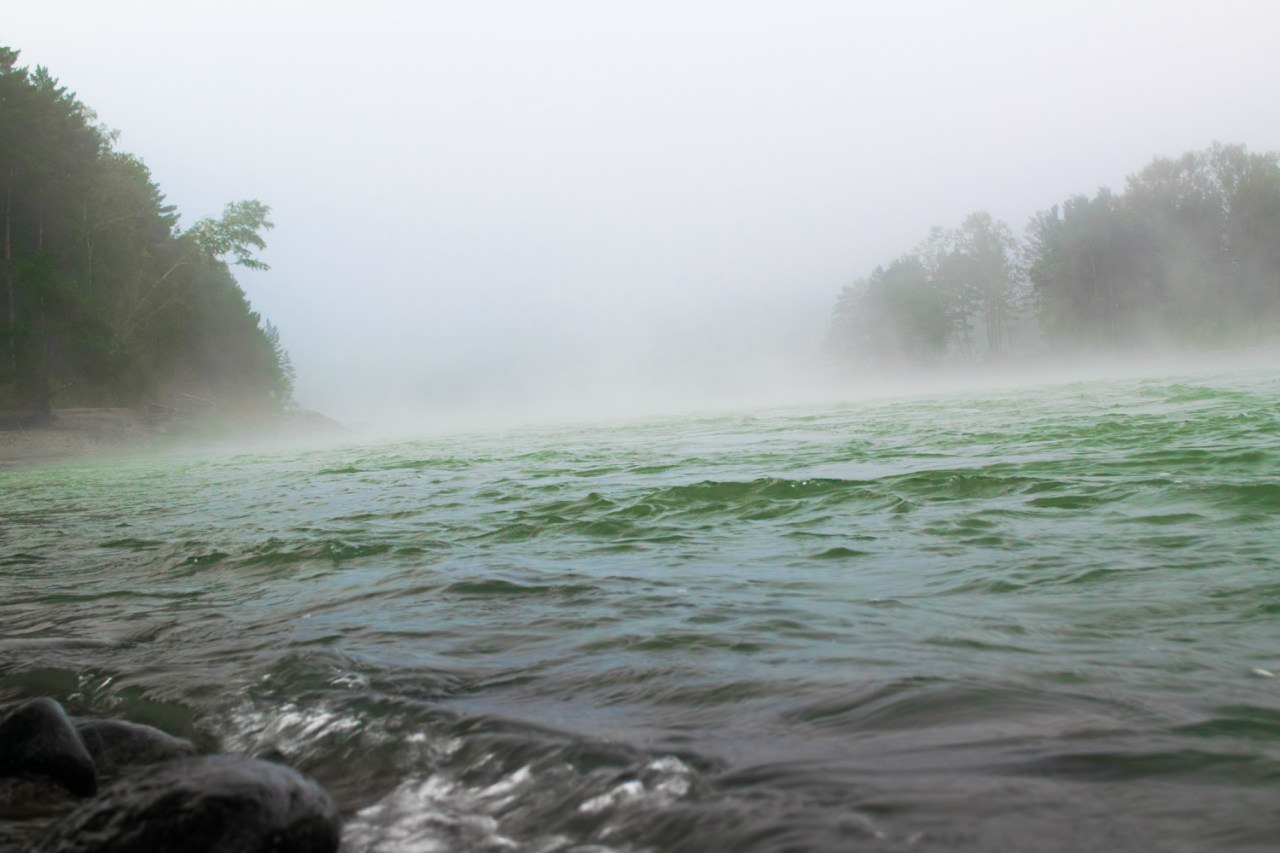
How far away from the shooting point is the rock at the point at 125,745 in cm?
277

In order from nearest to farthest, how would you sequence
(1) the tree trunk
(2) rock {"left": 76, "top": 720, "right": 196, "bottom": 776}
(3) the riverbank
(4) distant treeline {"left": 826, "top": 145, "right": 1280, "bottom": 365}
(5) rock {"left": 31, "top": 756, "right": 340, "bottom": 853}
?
(5) rock {"left": 31, "top": 756, "right": 340, "bottom": 853} → (2) rock {"left": 76, "top": 720, "right": 196, "bottom": 776} → (3) the riverbank → (1) the tree trunk → (4) distant treeline {"left": 826, "top": 145, "right": 1280, "bottom": 365}

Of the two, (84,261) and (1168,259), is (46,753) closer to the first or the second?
(84,261)

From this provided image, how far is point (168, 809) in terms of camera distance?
2020mm

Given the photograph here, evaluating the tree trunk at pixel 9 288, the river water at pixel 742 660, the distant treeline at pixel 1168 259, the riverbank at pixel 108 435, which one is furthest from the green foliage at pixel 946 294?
the river water at pixel 742 660

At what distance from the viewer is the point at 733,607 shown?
13.5 ft

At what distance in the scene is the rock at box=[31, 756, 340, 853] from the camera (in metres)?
1.97

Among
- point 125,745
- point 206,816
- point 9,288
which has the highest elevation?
point 9,288

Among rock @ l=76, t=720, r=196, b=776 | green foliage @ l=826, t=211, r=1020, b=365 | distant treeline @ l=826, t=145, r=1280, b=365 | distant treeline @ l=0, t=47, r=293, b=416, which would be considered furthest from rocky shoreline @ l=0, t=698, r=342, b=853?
green foliage @ l=826, t=211, r=1020, b=365

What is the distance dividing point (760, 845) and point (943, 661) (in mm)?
1339

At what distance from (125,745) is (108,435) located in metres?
38.0

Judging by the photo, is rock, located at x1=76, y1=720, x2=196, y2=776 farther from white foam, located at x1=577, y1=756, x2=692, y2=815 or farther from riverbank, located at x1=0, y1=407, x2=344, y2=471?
riverbank, located at x1=0, y1=407, x2=344, y2=471

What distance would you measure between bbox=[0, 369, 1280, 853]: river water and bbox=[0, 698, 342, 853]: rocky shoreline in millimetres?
173

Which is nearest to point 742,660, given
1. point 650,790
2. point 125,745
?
point 650,790

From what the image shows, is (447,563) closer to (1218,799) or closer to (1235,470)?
(1218,799)
